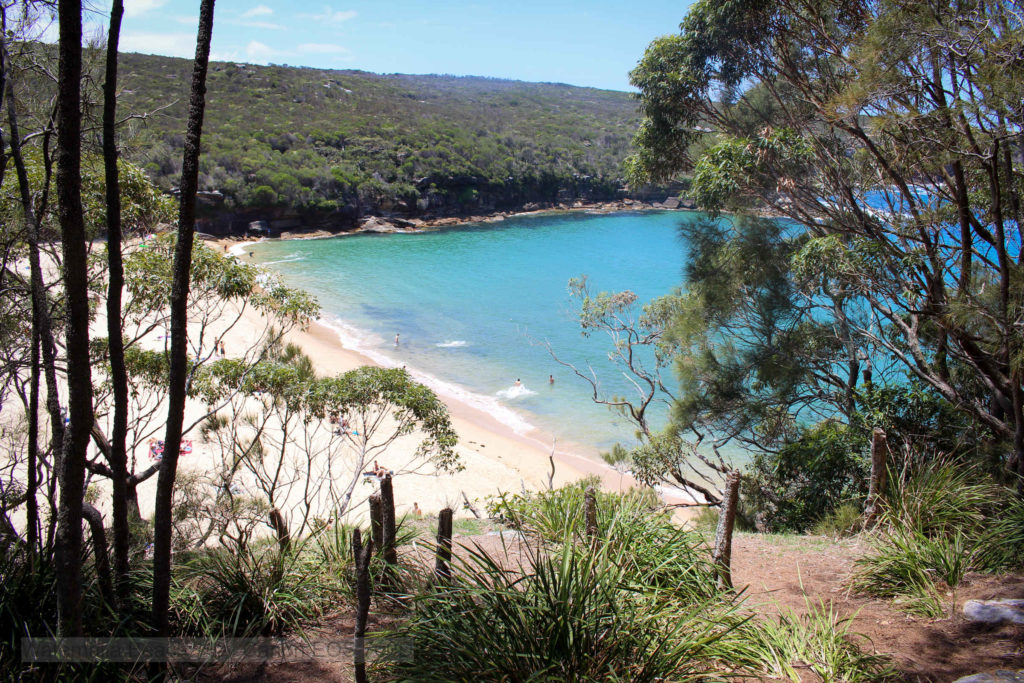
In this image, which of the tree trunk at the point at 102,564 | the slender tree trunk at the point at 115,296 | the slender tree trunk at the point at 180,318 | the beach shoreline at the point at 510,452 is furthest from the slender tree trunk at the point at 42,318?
the beach shoreline at the point at 510,452

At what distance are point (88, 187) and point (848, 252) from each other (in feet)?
30.2

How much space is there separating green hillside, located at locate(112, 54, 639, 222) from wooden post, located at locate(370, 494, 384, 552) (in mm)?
37412

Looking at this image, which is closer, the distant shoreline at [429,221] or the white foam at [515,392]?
the white foam at [515,392]

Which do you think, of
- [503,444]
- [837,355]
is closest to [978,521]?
[837,355]

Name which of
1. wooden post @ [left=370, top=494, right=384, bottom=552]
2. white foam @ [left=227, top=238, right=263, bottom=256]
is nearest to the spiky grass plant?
wooden post @ [left=370, top=494, right=384, bottom=552]

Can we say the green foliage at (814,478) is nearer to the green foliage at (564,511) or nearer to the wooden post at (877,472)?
the wooden post at (877,472)

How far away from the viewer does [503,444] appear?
18.5 meters

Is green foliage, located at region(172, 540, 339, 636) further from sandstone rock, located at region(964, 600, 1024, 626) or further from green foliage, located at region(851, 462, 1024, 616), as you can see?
sandstone rock, located at region(964, 600, 1024, 626)

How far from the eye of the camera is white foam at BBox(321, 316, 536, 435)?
68.4ft

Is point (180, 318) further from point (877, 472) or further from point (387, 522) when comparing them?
point (877, 472)

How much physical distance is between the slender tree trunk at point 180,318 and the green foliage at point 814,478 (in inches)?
285

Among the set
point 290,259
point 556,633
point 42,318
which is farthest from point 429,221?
point 556,633

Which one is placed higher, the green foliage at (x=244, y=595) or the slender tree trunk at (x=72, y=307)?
the slender tree trunk at (x=72, y=307)

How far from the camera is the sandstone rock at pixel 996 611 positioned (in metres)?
3.94
